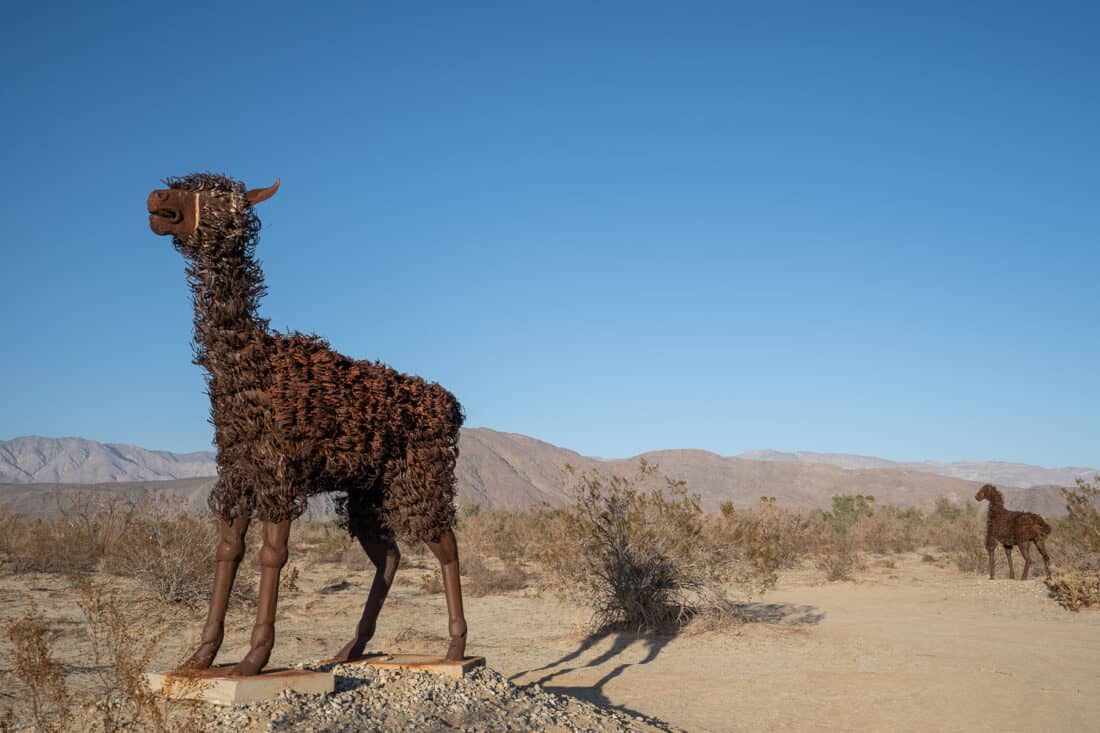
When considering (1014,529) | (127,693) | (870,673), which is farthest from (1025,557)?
(127,693)

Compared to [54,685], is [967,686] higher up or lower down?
lower down

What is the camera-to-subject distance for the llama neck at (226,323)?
5.75 meters

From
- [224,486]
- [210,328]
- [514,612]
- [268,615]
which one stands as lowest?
[514,612]

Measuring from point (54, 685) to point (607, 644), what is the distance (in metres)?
8.70

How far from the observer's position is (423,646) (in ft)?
35.4

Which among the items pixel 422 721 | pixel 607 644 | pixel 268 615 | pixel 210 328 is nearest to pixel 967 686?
pixel 607 644

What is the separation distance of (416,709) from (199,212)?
3.61m

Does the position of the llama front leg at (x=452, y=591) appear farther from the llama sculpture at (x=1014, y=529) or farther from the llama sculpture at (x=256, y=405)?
the llama sculpture at (x=1014, y=529)

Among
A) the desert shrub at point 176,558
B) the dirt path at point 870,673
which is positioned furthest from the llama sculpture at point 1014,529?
the desert shrub at point 176,558

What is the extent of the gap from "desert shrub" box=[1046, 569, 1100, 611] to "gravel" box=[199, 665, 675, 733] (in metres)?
→ 11.2

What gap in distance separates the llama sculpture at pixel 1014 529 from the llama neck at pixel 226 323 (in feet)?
52.6

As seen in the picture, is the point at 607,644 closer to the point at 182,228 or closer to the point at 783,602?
the point at 783,602

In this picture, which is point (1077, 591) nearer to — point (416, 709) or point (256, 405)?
point (416, 709)

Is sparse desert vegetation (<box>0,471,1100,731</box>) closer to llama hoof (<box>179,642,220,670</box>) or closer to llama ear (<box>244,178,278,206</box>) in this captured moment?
llama hoof (<box>179,642,220,670</box>)
